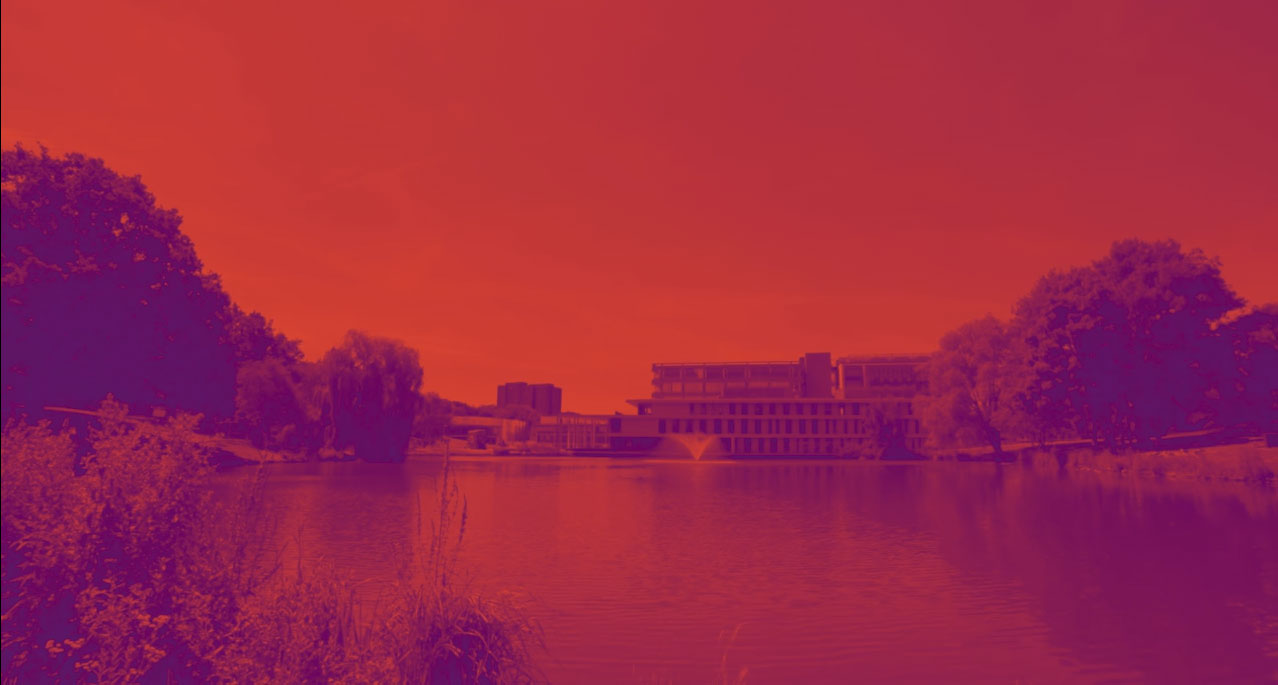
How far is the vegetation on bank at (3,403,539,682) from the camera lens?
627 centimetres

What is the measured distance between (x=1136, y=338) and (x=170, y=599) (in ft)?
229

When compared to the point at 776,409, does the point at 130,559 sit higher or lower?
lower

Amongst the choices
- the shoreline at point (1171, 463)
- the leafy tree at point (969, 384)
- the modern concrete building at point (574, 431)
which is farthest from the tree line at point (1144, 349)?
the modern concrete building at point (574, 431)

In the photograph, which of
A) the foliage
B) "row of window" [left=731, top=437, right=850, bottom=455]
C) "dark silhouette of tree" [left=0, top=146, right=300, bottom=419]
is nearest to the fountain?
"row of window" [left=731, top=437, right=850, bottom=455]

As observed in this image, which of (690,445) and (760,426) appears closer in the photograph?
(690,445)

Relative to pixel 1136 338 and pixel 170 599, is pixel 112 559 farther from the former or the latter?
pixel 1136 338

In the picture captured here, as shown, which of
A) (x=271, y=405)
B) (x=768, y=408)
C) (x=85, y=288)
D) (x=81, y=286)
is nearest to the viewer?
(x=81, y=286)

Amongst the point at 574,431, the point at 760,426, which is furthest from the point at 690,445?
the point at 574,431

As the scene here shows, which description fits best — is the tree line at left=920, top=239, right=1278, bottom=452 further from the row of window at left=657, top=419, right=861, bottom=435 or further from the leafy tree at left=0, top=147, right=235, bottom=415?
the row of window at left=657, top=419, right=861, bottom=435

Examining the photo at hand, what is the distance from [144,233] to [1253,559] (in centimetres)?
2965

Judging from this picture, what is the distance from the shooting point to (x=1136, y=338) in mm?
61188

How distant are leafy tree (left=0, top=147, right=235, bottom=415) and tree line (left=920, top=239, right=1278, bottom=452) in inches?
2399

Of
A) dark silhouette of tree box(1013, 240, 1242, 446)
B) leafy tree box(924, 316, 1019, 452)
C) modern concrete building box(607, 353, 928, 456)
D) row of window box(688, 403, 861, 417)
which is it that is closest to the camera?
dark silhouette of tree box(1013, 240, 1242, 446)

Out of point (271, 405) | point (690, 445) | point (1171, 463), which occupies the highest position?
point (271, 405)
